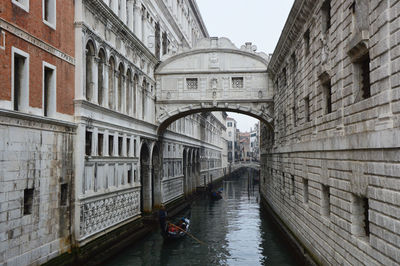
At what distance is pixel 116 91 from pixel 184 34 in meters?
16.0

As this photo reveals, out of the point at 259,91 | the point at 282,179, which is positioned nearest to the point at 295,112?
the point at 282,179

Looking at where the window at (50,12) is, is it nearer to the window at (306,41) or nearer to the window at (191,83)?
the window at (306,41)

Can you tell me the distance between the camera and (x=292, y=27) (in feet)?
46.4

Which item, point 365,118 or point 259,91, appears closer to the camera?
point 365,118

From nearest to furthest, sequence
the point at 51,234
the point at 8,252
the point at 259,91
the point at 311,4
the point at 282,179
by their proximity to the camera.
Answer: the point at 8,252 < the point at 51,234 < the point at 311,4 < the point at 282,179 < the point at 259,91

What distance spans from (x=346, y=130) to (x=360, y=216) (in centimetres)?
175

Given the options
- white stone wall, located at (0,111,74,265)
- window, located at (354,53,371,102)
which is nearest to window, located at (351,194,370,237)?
window, located at (354,53,371,102)

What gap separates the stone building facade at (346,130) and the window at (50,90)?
6.79 metres

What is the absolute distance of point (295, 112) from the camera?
15.0m

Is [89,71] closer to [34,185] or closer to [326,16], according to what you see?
[34,185]

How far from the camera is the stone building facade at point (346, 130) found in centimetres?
645

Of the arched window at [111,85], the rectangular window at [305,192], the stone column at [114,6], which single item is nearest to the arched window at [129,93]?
the arched window at [111,85]

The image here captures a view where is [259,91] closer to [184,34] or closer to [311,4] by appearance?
[311,4]

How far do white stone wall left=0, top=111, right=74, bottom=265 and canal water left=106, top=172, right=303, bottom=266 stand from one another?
129 inches
